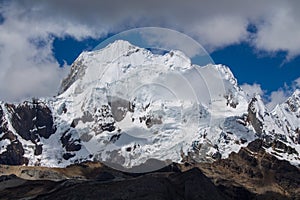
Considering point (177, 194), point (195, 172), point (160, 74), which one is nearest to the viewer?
point (160, 74)

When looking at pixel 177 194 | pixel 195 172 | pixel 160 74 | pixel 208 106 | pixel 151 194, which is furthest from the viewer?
pixel 195 172

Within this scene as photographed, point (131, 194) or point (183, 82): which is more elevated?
point (183, 82)

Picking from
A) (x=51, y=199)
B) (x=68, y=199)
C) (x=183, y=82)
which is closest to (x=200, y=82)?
(x=183, y=82)

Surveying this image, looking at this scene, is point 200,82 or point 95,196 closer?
point 200,82

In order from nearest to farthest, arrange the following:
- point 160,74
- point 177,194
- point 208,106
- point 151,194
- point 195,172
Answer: point 160,74 → point 208,106 → point 151,194 → point 177,194 → point 195,172

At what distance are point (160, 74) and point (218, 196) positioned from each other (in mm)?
49695

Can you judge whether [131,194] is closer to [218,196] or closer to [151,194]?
[151,194]

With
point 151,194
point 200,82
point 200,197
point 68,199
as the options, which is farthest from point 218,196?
point 200,82

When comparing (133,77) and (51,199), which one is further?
(51,199)

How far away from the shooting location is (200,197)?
129 metres

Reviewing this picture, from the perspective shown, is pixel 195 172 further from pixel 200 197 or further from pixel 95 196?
pixel 95 196

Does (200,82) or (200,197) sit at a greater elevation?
(200,82)

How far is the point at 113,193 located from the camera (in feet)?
407

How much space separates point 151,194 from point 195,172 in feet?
100
